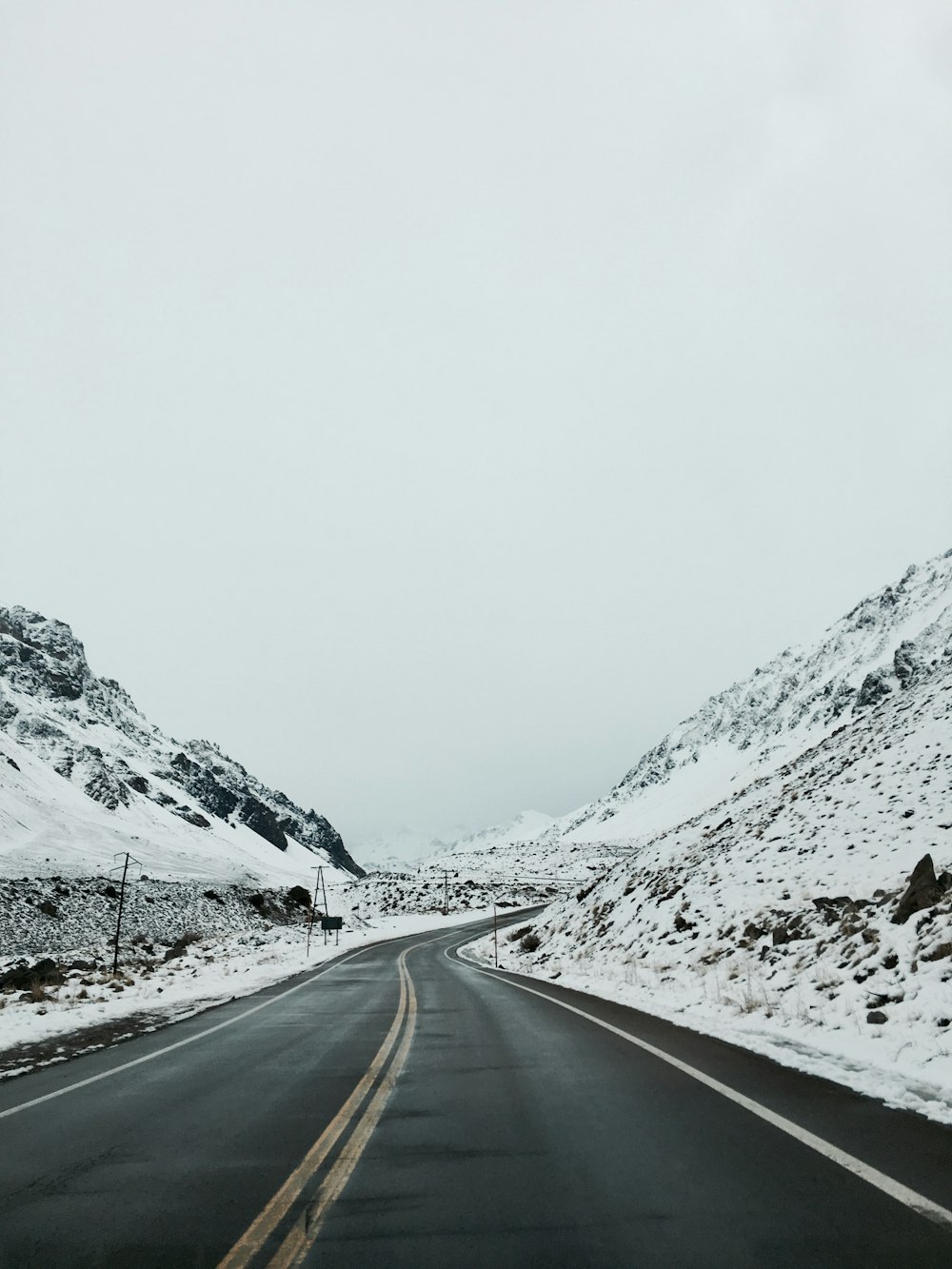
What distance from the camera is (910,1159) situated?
206 inches

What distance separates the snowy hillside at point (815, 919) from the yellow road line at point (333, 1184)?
474cm

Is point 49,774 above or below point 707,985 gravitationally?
above

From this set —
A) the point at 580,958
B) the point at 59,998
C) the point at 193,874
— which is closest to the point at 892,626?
the point at 193,874

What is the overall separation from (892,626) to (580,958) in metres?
200

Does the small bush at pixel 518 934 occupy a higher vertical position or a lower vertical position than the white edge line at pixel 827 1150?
lower

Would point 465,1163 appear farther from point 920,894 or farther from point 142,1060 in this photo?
point 920,894

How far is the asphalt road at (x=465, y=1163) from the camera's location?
4.02 meters

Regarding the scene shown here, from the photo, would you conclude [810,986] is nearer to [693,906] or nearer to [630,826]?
[693,906]

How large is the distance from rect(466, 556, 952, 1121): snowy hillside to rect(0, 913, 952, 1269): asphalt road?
1411 mm

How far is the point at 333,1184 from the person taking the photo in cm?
499

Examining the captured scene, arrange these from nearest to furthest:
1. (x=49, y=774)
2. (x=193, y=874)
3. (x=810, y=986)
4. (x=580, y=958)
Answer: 1. (x=810, y=986)
2. (x=580, y=958)
3. (x=193, y=874)
4. (x=49, y=774)

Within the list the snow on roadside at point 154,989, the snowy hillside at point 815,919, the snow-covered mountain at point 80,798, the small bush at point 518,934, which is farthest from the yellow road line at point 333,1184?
the snow-covered mountain at point 80,798

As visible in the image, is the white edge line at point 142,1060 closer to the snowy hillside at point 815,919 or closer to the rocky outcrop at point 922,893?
the snowy hillside at point 815,919

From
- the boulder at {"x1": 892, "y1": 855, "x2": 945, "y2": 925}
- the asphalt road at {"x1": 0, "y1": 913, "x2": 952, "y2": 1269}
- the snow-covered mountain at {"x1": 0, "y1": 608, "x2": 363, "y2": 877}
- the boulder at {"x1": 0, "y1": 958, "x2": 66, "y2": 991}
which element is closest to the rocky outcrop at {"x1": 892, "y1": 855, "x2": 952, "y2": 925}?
the boulder at {"x1": 892, "y1": 855, "x2": 945, "y2": 925}
